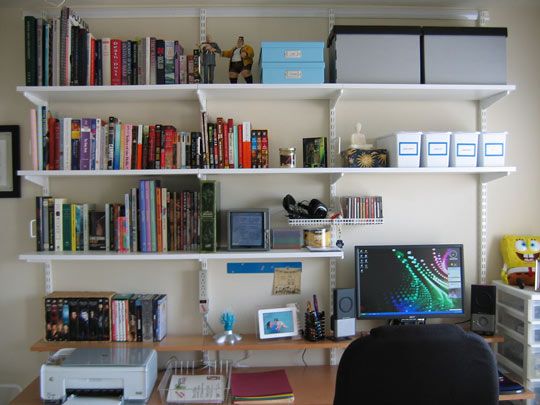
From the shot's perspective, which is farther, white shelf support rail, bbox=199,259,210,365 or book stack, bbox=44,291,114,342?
white shelf support rail, bbox=199,259,210,365

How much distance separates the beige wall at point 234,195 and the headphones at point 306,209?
13 centimetres

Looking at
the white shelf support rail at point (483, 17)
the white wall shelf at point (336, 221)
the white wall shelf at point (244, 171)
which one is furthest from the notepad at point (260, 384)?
the white shelf support rail at point (483, 17)

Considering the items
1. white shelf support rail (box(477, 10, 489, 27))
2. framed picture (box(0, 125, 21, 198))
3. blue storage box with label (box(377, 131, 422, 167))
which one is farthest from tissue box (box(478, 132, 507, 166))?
framed picture (box(0, 125, 21, 198))

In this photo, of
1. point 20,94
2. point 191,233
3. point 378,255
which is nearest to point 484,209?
point 378,255

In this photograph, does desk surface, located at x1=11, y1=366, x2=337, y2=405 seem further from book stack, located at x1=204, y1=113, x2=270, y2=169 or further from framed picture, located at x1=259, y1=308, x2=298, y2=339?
book stack, located at x1=204, y1=113, x2=270, y2=169

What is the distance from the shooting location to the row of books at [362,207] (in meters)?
2.06


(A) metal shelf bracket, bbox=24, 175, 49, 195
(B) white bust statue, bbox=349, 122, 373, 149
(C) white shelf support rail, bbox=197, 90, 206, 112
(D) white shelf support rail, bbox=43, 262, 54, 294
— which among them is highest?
(C) white shelf support rail, bbox=197, 90, 206, 112

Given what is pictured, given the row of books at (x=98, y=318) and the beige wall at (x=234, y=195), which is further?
the beige wall at (x=234, y=195)

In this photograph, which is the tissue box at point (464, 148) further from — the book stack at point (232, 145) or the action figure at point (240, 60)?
the action figure at point (240, 60)

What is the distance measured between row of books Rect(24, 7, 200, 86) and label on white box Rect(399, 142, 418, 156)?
3.52 feet

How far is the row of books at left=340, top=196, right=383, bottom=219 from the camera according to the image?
6.76ft

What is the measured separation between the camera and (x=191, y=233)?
203 centimetres

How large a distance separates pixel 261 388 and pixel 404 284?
0.89 metres

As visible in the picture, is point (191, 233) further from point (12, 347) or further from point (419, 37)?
point (419, 37)
